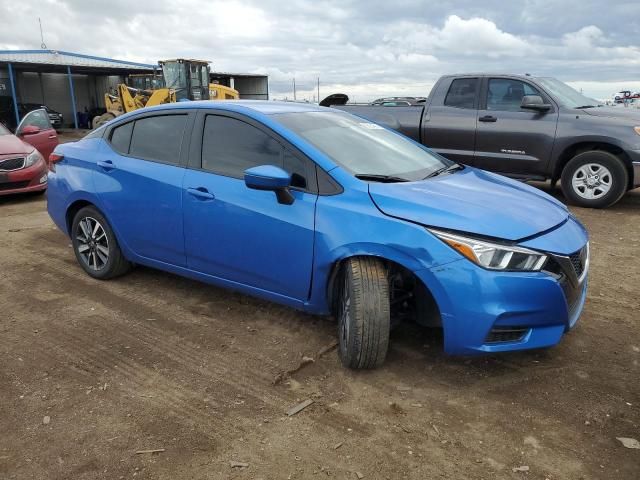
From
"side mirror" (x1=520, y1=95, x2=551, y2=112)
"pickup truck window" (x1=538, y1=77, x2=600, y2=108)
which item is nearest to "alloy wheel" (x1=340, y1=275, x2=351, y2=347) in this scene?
"side mirror" (x1=520, y1=95, x2=551, y2=112)

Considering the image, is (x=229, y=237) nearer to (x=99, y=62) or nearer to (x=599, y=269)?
(x=599, y=269)

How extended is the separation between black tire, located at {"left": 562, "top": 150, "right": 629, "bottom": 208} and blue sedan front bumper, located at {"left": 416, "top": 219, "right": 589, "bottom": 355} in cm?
494

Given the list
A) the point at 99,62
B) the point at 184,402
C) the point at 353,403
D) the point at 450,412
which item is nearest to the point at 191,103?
the point at 184,402

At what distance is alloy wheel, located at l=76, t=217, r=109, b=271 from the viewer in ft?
14.5

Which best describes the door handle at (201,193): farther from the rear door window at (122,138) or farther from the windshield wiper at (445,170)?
the windshield wiper at (445,170)

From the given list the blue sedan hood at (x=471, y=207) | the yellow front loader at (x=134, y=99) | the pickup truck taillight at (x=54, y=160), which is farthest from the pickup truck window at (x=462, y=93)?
the yellow front loader at (x=134, y=99)

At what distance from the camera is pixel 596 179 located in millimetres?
7137

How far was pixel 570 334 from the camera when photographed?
3539mm

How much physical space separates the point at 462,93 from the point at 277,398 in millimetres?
6500

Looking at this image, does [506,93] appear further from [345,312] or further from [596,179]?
[345,312]

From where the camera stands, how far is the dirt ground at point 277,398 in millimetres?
2342

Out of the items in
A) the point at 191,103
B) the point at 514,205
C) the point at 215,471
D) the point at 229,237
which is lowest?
the point at 215,471

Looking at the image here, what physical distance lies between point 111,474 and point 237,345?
1.24m

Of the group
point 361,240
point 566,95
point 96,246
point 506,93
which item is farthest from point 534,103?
point 96,246
